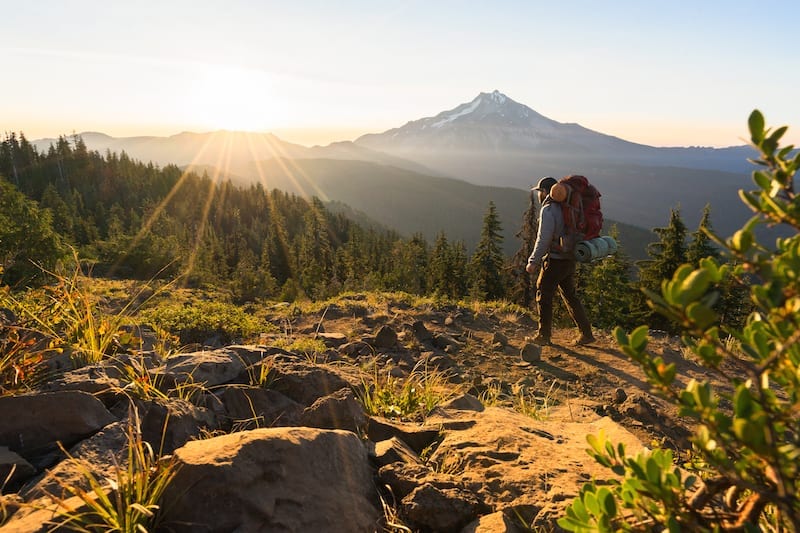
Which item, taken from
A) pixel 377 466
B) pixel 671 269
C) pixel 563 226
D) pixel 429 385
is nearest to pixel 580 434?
pixel 429 385

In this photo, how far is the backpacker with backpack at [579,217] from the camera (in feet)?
23.2

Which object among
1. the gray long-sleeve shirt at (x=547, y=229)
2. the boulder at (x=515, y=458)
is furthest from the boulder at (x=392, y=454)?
the gray long-sleeve shirt at (x=547, y=229)

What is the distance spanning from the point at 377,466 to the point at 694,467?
1.88 metres

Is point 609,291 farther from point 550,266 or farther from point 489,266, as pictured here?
point 550,266

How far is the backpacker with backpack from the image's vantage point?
23.2 feet

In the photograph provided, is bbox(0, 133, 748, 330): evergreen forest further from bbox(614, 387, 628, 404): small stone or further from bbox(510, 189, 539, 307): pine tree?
bbox(614, 387, 628, 404): small stone

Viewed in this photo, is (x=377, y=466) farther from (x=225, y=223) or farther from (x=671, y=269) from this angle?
(x=225, y=223)

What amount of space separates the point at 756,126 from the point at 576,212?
6.35 meters

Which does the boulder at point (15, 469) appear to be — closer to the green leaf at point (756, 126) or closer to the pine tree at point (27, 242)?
the green leaf at point (756, 126)

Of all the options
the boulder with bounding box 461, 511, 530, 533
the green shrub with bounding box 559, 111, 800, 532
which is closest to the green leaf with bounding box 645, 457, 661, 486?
the green shrub with bounding box 559, 111, 800, 532

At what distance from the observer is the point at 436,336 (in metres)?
7.71

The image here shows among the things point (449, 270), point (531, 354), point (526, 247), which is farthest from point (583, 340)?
point (449, 270)

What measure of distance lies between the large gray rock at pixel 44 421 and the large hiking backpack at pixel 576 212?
259 inches

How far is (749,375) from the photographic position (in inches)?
38.5
